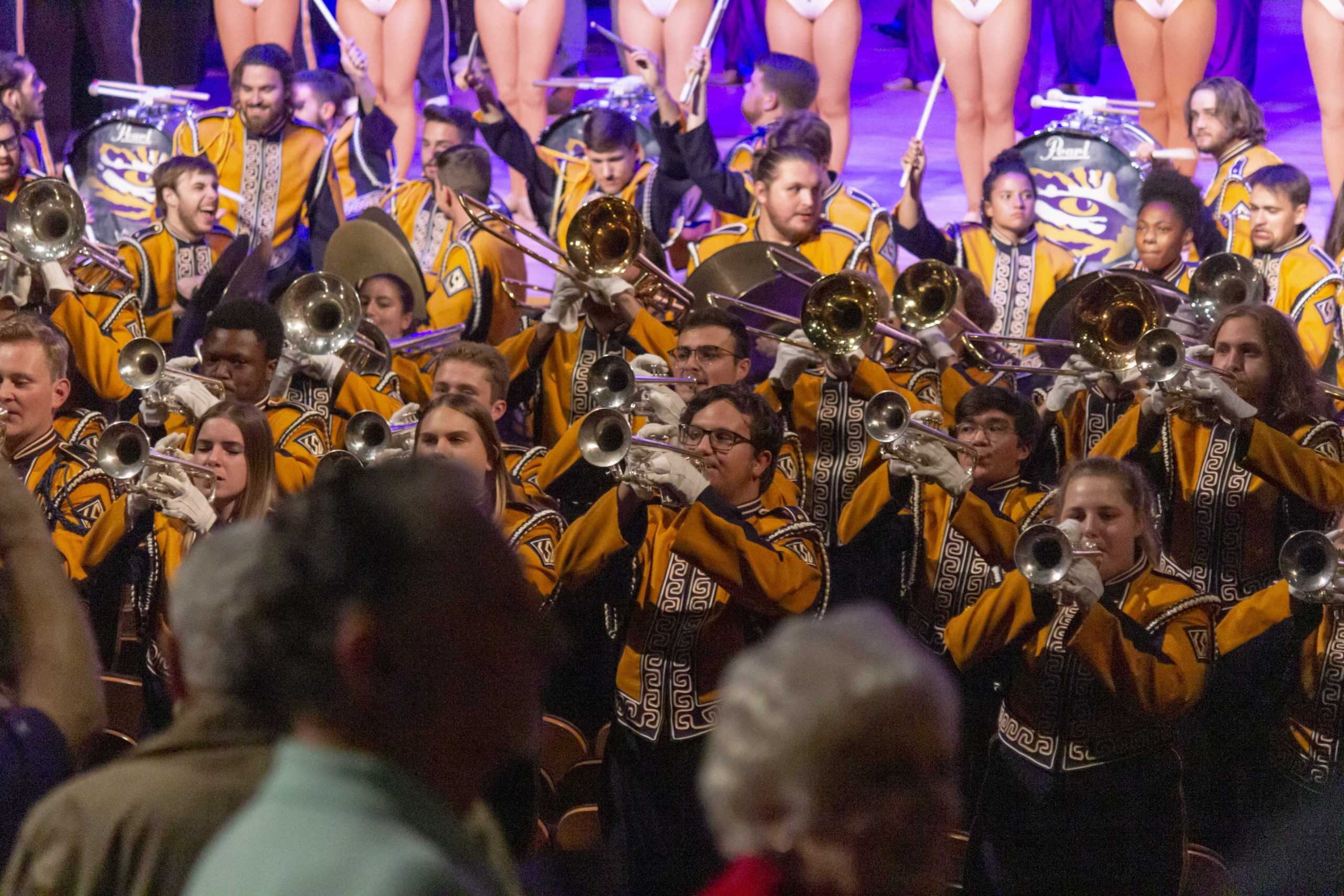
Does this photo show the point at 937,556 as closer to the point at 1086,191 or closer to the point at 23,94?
the point at 1086,191

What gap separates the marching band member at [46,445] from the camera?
15.3ft

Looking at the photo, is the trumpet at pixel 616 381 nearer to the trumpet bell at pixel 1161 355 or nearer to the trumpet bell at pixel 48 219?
the trumpet bell at pixel 1161 355

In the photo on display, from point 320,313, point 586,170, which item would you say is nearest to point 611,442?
point 320,313

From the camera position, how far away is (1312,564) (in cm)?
389

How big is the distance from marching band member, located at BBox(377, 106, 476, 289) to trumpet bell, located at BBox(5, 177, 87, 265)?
172cm

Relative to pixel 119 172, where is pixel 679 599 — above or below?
below

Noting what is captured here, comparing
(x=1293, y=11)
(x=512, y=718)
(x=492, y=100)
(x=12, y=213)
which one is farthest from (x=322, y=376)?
(x=1293, y=11)

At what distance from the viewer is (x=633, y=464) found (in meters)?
3.85

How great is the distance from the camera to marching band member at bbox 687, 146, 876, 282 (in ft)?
20.3

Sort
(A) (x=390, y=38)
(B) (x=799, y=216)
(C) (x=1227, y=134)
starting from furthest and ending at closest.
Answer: (A) (x=390, y=38) < (C) (x=1227, y=134) < (B) (x=799, y=216)

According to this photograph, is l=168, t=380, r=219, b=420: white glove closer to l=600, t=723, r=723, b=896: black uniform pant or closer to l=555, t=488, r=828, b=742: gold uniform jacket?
l=555, t=488, r=828, b=742: gold uniform jacket

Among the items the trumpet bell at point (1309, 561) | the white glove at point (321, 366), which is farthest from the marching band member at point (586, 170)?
the trumpet bell at point (1309, 561)

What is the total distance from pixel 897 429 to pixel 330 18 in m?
5.63

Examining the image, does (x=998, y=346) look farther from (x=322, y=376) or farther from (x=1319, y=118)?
(x=1319, y=118)
